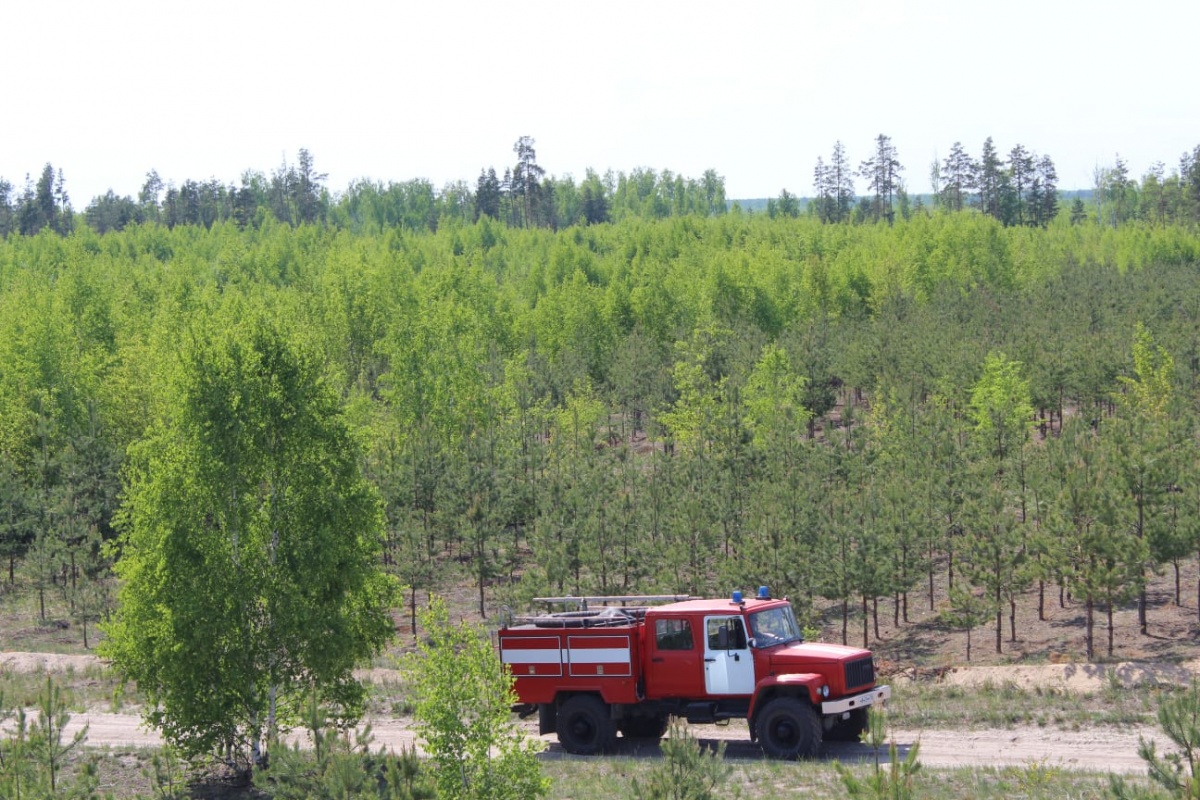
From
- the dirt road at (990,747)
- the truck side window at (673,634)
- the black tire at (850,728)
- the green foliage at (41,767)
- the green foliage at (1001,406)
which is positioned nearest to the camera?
the green foliage at (41,767)

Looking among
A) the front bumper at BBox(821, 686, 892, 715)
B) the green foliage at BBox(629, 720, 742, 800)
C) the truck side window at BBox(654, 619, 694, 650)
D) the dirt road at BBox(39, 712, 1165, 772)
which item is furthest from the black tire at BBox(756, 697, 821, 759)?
the green foliage at BBox(629, 720, 742, 800)

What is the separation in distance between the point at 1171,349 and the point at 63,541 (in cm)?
5532

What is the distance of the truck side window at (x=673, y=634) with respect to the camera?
2219 cm

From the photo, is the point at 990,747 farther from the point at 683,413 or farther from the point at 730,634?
the point at 683,413

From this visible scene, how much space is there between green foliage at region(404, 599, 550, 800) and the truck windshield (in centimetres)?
692

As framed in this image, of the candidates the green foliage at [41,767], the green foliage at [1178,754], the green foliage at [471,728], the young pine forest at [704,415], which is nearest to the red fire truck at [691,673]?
the young pine forest at [704,415]

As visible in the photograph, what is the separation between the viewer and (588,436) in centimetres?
6109

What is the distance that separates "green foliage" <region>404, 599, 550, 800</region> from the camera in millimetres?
15109

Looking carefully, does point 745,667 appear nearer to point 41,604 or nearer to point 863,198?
point 41,604

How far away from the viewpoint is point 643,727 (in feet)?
79.4

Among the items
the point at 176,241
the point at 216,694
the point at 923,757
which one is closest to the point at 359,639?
the point at 216,694

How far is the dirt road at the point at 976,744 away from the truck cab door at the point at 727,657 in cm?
131

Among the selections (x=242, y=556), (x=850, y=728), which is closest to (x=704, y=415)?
(x=850, y=728)

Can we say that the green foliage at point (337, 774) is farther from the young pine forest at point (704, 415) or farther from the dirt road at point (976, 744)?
the young pine forest at point (704, 415)
